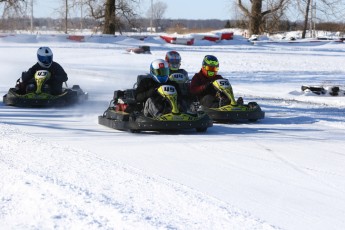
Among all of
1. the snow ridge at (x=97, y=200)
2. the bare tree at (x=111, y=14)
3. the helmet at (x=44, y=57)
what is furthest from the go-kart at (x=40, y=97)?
the bare tree at (x=111, y=14)

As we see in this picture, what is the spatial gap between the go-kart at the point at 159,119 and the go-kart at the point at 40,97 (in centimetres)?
305

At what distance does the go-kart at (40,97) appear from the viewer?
46.3 ft

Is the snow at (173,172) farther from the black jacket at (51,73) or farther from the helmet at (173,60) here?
the helmet at (173,60)

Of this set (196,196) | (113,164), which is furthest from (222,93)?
(196,196)

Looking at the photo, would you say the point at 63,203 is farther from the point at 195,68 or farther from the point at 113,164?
the point at 195,68

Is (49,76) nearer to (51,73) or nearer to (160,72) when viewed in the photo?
(51,73)

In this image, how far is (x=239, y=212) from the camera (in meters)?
5.98

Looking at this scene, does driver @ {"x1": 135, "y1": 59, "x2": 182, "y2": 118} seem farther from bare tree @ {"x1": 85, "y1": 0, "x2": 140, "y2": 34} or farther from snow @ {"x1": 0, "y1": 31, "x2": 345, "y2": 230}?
bare tree @ {"x1": 85, "y1": 0, "x2": 140, "y2": 34}

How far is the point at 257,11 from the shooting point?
4634 centimetres

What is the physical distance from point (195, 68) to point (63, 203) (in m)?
18.8

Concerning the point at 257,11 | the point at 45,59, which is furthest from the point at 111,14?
the point at 45,59

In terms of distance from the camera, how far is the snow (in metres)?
5.79

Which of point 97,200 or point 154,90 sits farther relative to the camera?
point 154,90

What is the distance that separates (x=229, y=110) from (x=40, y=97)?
4.23m
